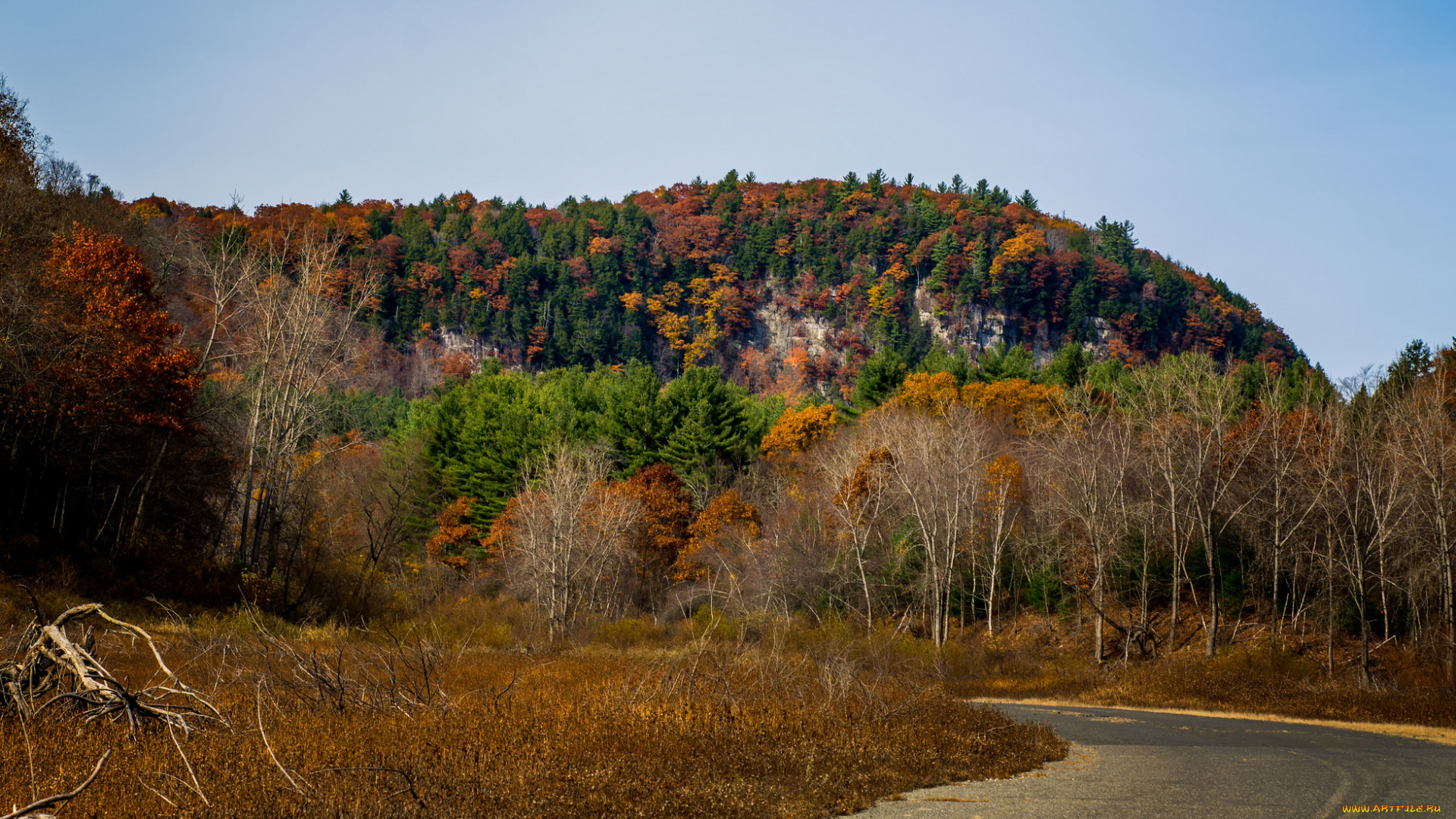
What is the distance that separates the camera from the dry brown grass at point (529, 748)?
7.73m

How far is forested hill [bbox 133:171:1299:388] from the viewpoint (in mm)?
110750

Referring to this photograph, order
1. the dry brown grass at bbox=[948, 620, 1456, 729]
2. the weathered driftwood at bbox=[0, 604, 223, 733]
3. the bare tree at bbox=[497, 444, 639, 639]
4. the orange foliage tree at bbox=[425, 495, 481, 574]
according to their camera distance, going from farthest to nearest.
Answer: the orange foliage tree at bbox=[425, 495, 481, 574] < the bare tree at bbox=[497, 444, 639, 639] < the dry brown grass at bbox=[948, 620, 1456, 729] < the weathered driftwood at bbox=[0, 604, 223, 733]

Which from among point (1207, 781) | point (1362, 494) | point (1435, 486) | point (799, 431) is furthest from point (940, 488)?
point (1207, 781)

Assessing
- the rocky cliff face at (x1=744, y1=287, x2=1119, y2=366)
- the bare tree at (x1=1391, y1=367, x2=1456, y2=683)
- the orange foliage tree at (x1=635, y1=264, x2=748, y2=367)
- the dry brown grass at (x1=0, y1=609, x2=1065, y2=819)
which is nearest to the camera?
the dry brown grass at (x1=0, y1=609, x2=1065, y2=819)

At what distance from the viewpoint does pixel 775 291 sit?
415ft

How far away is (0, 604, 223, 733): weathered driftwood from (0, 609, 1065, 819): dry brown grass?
0.24 meters

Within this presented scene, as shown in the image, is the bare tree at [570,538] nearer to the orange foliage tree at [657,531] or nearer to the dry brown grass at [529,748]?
the orange foliage tree at [657,531]

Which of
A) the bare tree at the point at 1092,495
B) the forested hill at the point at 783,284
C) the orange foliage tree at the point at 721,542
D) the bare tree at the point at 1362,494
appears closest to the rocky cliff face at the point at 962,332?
the forested hill at the point at 783,284

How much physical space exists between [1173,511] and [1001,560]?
11901mm

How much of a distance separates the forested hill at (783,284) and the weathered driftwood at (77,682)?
312 ft

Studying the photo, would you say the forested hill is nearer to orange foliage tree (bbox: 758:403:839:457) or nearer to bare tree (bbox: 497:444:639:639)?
orange foliage tree (bbox: 758:403:839:457)

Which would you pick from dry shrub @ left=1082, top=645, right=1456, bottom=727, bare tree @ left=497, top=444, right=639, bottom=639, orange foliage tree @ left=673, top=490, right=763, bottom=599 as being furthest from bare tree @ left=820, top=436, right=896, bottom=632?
dry shrub @ left=1082, top=645, right=1456, bottom=727

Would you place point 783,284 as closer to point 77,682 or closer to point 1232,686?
point 1232,686

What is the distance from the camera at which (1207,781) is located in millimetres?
10555
